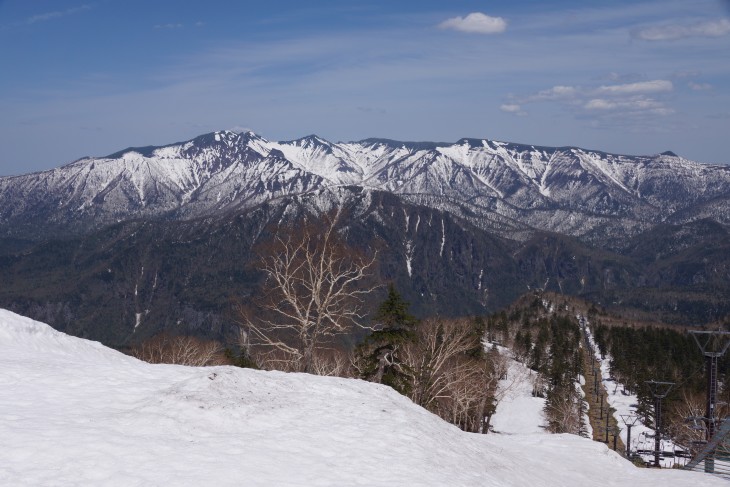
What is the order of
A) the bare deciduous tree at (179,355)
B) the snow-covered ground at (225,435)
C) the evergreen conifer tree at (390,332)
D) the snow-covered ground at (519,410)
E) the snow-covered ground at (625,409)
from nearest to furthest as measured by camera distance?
the snow-covered ground at (225,435) < the evergreen conifer tree at (390,332) < the bare deciduous tree at (179,355) < the snow-covered ground at (625,409) < the snow-covered ground at (519,410)

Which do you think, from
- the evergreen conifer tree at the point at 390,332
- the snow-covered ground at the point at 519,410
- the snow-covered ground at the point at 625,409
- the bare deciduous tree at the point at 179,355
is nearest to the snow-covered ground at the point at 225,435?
the evergreen conifer tree at the point at 390,332

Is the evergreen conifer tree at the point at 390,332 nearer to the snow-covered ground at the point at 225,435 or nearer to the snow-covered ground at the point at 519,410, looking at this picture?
the snow-covered ground at the point at 225,435

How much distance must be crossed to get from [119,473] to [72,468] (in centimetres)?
86

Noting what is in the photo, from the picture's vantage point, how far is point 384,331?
33.9 metres

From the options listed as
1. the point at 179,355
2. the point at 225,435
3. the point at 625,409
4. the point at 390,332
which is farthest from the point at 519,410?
the point at 225,435

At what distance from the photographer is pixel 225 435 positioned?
1420 cm

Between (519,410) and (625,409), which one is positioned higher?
(519,410)

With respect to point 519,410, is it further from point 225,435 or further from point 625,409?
point 225,435

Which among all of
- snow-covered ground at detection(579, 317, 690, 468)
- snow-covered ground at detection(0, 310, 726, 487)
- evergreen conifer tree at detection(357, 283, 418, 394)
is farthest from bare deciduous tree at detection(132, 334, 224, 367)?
snow-covered ground at detection(579, 317, 690, 468)

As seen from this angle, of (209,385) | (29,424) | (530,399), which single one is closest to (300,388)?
(209,385)

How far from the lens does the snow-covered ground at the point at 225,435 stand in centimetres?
1194

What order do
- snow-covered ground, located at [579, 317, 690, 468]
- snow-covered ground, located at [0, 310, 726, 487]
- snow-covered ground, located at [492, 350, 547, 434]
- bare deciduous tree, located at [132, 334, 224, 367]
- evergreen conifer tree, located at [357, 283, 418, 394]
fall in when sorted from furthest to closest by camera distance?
snow-covered ground, located at [492, 350, 547, 434] < snow-covered ground, located at [579, 317, 690, 468] < bare deciduous tree, located at [132, 334, 224, 367] < evergreen conifer tree, located at [357, 283, 418, 394] < snow-covered ground, located at [0, 310, 726, 487]

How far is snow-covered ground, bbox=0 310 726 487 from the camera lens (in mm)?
11938

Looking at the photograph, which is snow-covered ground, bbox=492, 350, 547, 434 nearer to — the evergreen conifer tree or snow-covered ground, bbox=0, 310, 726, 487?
the evergreen conifer tree
